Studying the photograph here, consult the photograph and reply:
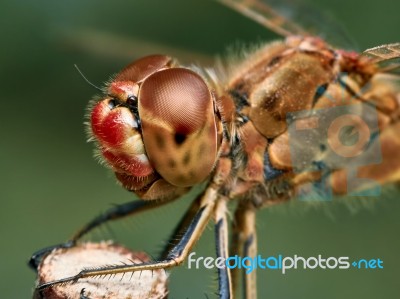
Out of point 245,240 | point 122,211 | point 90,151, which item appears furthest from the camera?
point 90,151

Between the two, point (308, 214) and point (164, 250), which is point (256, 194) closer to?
point (164, 250)

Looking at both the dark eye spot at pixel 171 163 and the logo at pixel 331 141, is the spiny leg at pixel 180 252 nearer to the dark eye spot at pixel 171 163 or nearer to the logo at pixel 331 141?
the dark eye spot at pixel 171 163

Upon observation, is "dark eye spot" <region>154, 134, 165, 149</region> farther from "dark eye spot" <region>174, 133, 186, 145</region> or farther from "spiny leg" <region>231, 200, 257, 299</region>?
"spiny leg" <region>231, 200, 257, 299</region>

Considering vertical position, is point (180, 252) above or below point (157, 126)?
below

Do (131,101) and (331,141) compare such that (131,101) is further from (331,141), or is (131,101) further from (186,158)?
(331,141)

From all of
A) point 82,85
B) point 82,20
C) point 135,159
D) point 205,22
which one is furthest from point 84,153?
point 135,159

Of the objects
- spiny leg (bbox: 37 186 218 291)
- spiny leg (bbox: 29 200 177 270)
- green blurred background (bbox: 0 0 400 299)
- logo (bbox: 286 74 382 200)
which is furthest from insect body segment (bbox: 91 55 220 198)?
green blurred background (bbox: 0 0 400 299)

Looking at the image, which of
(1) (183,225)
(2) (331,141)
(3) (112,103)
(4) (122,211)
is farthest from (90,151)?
(3) (112,103)
